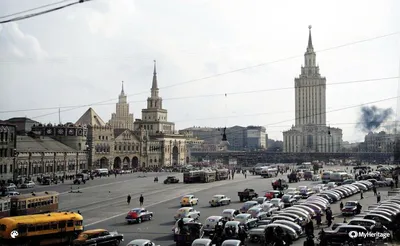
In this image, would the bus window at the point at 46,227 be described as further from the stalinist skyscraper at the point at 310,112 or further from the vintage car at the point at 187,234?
the stalinist skyscraper at the point at 310,112

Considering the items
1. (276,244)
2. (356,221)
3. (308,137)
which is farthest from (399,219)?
(308,137)

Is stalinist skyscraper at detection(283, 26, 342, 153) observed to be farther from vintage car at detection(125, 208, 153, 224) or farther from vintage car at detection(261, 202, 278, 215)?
vintage car at detection(125, 208, 153, 224)

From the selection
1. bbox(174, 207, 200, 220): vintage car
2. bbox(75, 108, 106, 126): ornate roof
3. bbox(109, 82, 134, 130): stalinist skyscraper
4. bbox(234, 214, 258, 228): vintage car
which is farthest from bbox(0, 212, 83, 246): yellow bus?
bbox(109, 82, 134, 130): stalinist skyscraper

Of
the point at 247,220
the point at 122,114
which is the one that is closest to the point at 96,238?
the point at 247,220

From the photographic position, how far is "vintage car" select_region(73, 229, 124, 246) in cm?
2198

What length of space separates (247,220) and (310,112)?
549 feet

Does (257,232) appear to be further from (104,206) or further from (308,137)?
(308,137)

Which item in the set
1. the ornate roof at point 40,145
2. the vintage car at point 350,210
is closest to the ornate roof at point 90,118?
A: the ornate roof at point 40,145

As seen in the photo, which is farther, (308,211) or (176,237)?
(308,211)

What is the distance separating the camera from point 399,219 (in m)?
24.4

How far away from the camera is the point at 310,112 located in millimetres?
188750

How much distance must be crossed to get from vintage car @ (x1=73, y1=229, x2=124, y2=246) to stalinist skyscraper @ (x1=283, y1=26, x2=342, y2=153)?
550ft

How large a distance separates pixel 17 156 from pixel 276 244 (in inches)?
2034

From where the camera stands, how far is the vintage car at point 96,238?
22.0 m
